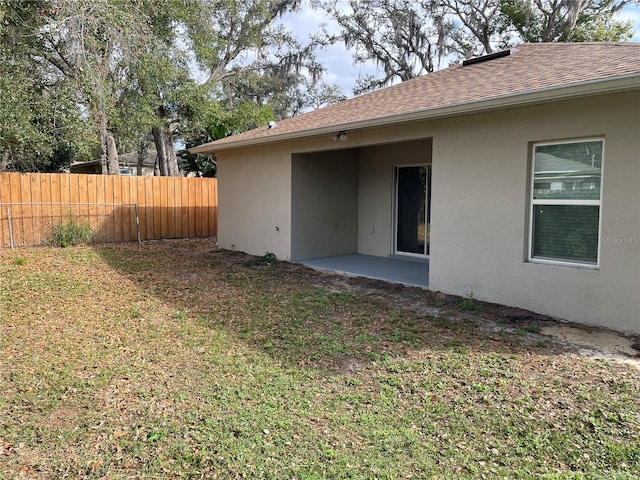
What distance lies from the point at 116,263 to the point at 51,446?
704cm

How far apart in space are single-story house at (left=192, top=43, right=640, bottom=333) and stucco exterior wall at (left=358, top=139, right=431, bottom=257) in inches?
3.3

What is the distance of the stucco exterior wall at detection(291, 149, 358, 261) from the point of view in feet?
31.0

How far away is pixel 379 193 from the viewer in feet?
33.1

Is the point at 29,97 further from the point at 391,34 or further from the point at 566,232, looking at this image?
the point at 391,34

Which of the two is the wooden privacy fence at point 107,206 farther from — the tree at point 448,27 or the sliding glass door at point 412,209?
the tree at point 448,27

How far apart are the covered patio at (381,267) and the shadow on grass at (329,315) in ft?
1.06

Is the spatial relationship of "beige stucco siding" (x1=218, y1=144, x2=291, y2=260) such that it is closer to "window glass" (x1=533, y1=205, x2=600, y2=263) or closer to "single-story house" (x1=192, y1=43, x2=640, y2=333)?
"single-story house" (x1=192, y1=43, x2=640, y2=333)

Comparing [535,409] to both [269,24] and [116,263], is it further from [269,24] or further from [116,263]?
[269,24]

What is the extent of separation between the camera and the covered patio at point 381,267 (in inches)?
303

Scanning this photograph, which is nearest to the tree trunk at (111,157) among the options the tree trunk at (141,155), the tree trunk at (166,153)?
the tree trunk at (166,153)

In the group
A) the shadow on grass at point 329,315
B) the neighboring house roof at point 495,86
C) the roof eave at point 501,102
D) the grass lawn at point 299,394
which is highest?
the neighboring house roof at point 495,86

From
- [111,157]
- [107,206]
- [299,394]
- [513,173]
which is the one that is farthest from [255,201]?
Result: [111,157]

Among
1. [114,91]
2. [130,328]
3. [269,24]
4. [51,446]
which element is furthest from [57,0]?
[269,24]

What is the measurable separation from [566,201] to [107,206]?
37.1 ft
